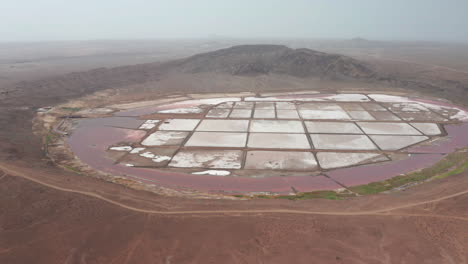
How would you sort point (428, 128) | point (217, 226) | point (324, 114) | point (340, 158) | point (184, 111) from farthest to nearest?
point (184, 111)
point (324, 114)
point (428, 128)
point (340, 158)
point (217, 226)

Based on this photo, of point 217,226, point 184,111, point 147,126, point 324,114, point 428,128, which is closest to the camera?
point 217,226

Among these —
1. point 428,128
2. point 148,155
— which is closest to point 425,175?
point 428,128

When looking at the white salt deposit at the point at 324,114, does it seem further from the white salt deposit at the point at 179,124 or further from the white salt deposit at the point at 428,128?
the white salt deposit at the point at 179,124

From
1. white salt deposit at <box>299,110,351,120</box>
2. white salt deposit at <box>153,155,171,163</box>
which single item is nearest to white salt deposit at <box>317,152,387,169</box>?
white salt deposit at <box>299,110,351,120</box>

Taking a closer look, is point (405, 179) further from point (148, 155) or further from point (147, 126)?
point (147, 126)

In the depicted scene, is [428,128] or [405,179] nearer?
[405,179]

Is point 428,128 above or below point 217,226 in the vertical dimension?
above

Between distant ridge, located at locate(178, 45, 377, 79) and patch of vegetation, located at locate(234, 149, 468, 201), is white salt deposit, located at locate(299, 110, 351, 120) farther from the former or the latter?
distant ridge, located at locate(178, 45, 377, 79)
